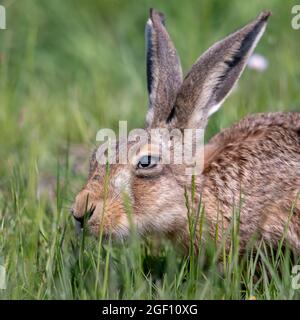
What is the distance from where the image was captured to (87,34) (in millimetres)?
9055

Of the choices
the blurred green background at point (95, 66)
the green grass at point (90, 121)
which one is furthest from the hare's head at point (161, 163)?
the blurred green background at point (95, 66)

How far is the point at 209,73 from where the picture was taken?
5293 mm

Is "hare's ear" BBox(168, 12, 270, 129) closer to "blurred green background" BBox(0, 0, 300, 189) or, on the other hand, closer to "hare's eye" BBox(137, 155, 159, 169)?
"hare's eye" BBox(137, 155, 159, 169)

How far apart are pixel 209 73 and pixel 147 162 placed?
0.62 metres

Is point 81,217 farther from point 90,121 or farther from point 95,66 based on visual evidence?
point 95,66

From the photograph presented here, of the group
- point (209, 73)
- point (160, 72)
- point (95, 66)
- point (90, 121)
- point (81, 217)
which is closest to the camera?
point (81, 217)

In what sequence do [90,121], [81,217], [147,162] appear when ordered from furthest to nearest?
[90,121] → [147,162] → [81,217]

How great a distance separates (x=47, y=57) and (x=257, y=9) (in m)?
2.06

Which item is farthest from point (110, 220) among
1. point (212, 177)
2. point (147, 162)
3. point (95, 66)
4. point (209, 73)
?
point (95, 66)

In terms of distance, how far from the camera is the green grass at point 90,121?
462 centimetres

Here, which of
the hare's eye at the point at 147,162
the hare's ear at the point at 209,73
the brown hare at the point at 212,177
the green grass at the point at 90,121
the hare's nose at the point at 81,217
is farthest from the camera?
the hare's ear at the point at 209,73

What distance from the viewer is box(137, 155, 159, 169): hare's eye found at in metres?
5.13

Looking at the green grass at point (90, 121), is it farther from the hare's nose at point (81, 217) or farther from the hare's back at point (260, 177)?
the hare's back at point (260, 177)

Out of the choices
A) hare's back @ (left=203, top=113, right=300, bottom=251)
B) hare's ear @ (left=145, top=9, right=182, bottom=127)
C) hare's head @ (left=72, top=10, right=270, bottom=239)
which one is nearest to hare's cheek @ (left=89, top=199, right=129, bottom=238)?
hare's head @ (left=72, top=10, right=270, bottom=239)
